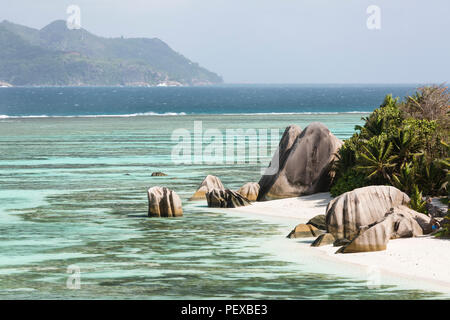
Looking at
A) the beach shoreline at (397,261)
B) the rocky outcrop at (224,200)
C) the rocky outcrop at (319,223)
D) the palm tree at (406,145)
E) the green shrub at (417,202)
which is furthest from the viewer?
the rocky outcrop at (224,200)

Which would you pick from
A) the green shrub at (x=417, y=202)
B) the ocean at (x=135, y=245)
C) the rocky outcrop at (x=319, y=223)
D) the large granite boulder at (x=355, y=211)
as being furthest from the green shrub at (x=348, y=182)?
the large granite boulder at (x=355, y=211)

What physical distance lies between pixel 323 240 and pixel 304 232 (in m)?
1.50

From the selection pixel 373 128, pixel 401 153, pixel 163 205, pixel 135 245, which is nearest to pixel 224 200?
pixel 163 205

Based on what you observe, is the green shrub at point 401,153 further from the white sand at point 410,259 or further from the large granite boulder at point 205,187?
the large granite boulder at point 205,187

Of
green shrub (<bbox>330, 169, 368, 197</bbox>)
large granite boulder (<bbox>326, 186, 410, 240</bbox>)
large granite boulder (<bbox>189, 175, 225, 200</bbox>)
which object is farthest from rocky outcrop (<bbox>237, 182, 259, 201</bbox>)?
large granite boulder (<bbox>326, 186, 410, 240</bbox>)

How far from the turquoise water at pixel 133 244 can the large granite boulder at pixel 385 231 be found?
72.5 inches

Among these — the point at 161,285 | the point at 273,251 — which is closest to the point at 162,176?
the point at 273,251

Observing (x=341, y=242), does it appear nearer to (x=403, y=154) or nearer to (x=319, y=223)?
(x=319, y=223)

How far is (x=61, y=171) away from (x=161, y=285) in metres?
25.1

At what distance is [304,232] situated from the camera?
2352 cm

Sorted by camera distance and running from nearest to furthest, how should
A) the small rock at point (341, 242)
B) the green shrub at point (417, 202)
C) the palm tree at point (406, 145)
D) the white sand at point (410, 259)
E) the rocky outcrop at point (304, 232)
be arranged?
1. the white sand at point (410, 259)
2. the small rock at point (341, 242)
3. the rocky outcrop at point (304, 232)
4. the green shrub at point (417, 202)
5. the palm tree at point (406, 145)

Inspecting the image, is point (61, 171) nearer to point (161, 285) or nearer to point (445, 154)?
point (445, 154)

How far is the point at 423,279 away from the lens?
58.4 feet

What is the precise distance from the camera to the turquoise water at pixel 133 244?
1709 centimetres
